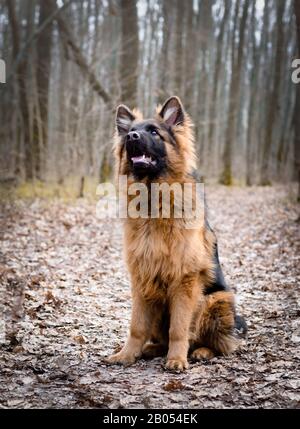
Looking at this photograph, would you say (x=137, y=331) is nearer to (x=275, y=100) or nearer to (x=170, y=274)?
(x=170, y=274)

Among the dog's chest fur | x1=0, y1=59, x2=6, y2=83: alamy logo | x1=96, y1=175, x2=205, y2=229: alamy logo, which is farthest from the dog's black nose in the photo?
x1=0, y1=59, x2=6, y2=83: alamy logo

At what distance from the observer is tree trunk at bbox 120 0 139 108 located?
53.1ft

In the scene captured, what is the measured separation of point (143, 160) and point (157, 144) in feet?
0.84

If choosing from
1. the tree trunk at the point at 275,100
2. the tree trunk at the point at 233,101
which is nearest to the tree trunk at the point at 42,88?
the tree trunk at the point at 233,101

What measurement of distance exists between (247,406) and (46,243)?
6.87 meters

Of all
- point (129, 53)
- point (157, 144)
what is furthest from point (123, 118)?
point (129, 53)

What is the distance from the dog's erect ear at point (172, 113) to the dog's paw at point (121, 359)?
93.3 inches

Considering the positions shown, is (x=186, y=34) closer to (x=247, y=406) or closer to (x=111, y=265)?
(x=111, y=265)

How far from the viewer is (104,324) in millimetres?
6062

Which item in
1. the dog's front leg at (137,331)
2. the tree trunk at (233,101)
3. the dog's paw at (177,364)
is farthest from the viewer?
the tree trunk at (233,101)

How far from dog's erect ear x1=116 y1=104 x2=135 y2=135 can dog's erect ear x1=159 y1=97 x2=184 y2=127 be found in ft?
1.18

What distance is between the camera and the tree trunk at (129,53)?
53.1 ft

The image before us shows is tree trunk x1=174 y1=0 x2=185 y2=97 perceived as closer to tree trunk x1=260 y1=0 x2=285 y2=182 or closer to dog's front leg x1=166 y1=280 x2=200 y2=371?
tree trunk x1=260 y1=0 x2=285 y2=182

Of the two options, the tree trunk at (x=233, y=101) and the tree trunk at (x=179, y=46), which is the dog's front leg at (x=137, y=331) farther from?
the tree trunk at (x=233, y=101)
